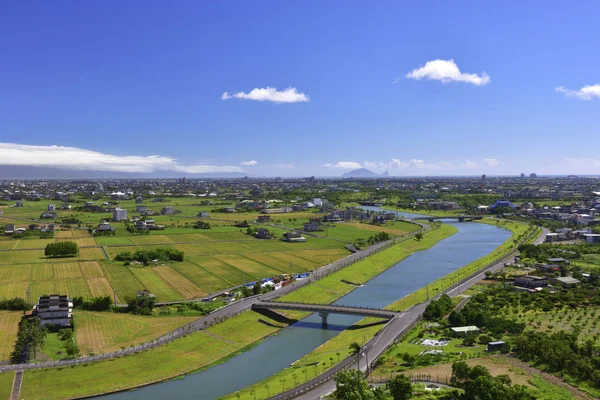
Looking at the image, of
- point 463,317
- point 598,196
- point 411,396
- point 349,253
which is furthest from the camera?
point 598,196

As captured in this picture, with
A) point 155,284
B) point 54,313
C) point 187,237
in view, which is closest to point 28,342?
point 54,313

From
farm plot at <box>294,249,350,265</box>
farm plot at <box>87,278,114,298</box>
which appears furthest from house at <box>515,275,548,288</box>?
farm plot at <box>87,278,114,298</box>

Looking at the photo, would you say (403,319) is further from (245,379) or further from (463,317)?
(245,379)

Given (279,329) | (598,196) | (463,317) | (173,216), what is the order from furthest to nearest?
(598,196) < (173,216) < (279,329) < (463,317)

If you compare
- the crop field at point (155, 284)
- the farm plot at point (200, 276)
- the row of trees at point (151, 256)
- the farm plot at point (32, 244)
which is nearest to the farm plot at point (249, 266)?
the farm plot at point (200, 276)

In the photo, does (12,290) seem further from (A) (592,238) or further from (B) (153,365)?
(A) (592,238)

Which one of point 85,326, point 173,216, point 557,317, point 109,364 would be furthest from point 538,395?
point 173,216
